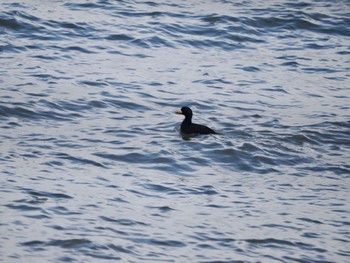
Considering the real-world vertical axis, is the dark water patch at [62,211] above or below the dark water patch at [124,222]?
above

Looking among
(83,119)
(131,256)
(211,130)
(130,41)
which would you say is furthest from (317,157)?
(130,41)

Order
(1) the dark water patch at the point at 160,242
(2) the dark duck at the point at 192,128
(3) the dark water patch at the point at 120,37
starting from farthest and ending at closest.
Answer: (3) the dark water patch at the point at 120,37, (2) the dark duck at the point at 192,128, (1) the dark water patch at the point at 160,242

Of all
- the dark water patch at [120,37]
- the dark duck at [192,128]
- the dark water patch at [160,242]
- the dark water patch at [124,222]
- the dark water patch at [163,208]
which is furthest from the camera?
the dark water patch at [120,37]

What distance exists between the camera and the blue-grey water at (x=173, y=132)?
9.21 m

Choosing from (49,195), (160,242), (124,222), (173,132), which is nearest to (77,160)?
(49,195)

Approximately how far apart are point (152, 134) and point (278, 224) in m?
3.87

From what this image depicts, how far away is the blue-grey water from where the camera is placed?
921 cm

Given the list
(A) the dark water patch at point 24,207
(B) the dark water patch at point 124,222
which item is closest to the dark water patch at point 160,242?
(B) the dark water patch at point 124,222

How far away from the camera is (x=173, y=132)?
44.8 ft

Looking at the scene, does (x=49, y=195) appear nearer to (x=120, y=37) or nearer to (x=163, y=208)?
(x=163, y=208)

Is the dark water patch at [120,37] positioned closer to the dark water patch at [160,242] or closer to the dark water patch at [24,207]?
the dark water patch at [24,207]

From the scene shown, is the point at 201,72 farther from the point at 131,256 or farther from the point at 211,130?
the point at 131,256

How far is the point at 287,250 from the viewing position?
357 inches

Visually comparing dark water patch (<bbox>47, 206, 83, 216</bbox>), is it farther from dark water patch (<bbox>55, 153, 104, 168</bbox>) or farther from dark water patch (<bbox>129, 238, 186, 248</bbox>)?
dark water patch (<bbox>55, 153, 104, 168</bbox>)
